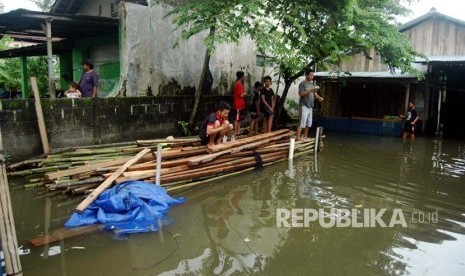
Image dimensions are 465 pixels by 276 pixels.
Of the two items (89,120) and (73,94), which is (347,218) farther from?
(73,94)

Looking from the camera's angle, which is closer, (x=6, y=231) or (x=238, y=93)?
(x=6, y=231)

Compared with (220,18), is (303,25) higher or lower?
higher

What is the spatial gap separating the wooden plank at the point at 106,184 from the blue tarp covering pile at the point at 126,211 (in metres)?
0.07

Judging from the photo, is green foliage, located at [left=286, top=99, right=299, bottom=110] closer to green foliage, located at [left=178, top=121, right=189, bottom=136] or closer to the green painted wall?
green foliage, located at [left=178, top=121, right=189, bottom=136]

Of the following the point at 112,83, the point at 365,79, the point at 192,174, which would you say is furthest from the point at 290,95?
the point at 192,174

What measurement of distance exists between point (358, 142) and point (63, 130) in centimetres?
918

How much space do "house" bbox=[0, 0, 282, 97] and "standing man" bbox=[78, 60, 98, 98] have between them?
1.89 feet

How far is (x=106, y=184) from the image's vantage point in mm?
5422

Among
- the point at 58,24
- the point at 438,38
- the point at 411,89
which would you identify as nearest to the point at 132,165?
the point at 58,24

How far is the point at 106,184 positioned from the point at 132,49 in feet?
17.1

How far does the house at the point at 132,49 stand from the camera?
944cm

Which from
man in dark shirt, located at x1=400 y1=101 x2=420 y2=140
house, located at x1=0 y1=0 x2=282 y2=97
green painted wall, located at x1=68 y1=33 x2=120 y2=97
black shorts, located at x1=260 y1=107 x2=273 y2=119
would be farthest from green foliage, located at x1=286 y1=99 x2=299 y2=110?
green painted wall, located at x1=68 y1=33 x2=120 y2=97

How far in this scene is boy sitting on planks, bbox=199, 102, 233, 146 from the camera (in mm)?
7215

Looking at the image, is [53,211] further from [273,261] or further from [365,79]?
[365,79]
